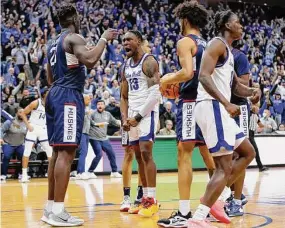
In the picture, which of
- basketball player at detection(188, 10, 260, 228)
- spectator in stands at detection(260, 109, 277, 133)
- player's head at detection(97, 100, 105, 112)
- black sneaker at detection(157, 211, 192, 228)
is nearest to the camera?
basketball player at detection(188, 10, 260, 228)

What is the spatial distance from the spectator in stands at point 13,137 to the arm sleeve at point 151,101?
7956 mm

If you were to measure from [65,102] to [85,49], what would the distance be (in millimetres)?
653

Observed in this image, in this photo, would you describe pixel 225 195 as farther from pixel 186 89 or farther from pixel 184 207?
pixel 186 89

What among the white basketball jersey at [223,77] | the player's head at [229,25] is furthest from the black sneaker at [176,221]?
the player's head at [229,25]

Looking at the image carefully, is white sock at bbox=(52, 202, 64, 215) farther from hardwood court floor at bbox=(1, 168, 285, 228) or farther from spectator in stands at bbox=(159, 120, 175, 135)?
spectator in stands at bbox=(159, 120, 175, 135)

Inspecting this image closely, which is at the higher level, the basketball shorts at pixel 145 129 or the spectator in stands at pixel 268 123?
the basketball shorts at pixel 145 129

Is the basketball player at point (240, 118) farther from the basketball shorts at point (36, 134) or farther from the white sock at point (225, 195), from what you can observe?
the basketball shorts at point (36, 134)

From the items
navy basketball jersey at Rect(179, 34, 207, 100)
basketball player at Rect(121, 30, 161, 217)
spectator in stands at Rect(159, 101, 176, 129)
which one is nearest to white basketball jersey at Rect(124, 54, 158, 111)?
basketball player at Rect(121, 30, 161, 217)

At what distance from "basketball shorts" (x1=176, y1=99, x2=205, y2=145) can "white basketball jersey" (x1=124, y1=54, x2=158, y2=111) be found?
1007 millimetres

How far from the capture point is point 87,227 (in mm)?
6141

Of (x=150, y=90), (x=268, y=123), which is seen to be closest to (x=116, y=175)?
(x=268, y=123)

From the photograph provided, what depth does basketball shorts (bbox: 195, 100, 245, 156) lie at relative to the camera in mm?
5527

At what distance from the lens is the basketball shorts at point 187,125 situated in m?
6.45

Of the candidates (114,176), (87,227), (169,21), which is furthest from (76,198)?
(169,21)
